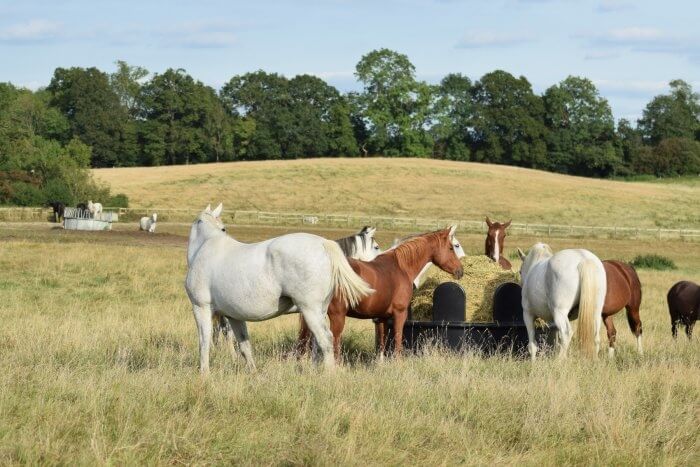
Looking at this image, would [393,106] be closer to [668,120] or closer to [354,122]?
[354,122]

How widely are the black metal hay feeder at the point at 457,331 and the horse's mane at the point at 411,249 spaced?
0.67 metres

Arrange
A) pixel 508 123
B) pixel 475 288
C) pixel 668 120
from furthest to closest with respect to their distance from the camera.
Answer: pixel 668 120
pixel 508 123
pixel 475 288

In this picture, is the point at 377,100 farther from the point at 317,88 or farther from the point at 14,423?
the point at 14,423

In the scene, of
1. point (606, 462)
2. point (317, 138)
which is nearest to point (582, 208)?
point (317, 138)

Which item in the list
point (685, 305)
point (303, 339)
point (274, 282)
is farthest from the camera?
point (685, 305)

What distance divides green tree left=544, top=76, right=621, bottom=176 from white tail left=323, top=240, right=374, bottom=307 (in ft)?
341

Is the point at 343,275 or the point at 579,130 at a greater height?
the point at 579,130

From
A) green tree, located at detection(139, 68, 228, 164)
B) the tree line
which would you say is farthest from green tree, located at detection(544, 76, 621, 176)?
green tree, located at detection(139, 68, 228, 164)

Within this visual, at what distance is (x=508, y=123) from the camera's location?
11344 cm

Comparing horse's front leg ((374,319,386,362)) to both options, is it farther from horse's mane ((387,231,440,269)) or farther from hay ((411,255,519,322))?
hay ((411,255,519,322))

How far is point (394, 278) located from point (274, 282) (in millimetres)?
1949

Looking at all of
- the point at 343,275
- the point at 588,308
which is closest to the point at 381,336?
the point at 343,275

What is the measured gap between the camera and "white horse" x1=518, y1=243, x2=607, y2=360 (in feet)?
38.0

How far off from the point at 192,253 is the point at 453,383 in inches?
138
